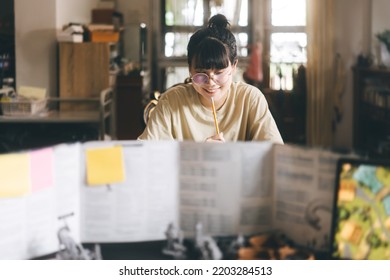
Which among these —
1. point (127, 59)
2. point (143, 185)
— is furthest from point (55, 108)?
point (143, 185)

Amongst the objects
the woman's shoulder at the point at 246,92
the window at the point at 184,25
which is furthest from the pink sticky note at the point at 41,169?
the window at the point at 184,25

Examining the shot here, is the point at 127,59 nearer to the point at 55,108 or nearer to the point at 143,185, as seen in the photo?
the point at 55,108

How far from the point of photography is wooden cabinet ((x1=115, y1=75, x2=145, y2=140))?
5.33m

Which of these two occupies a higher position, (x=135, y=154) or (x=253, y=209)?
(x=135, y=154)

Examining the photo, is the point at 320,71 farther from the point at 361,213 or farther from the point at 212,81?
the point at 361,213

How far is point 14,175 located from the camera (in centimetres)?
128

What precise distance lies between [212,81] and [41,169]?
76 cm

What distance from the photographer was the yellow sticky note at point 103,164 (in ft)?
4.54

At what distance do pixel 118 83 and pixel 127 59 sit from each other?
3.16ft

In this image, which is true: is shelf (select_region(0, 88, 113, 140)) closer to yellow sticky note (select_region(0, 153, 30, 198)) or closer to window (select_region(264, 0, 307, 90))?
window (select_region(264, 0, 307, 90))

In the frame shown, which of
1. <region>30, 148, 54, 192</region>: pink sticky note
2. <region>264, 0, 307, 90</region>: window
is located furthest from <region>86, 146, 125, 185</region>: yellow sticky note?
<region>264, 0, 307, 90</region>: window

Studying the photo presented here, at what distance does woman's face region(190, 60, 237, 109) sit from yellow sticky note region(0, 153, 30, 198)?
0.75 m
